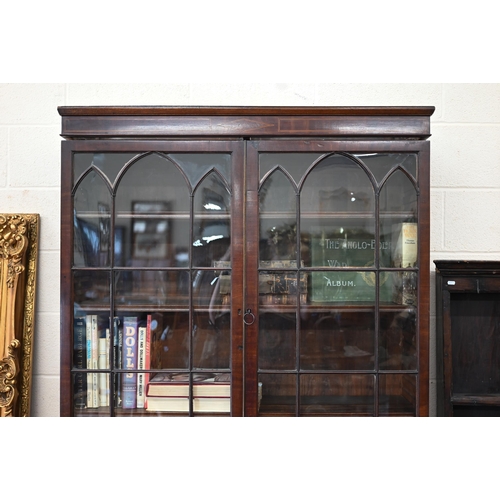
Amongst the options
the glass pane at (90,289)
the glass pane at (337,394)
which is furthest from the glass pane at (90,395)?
the glass pane at (337,394)

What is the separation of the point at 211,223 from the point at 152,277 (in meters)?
0.29

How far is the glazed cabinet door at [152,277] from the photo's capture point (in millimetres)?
1406

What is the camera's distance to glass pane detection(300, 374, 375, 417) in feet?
4.71

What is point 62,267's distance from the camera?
4.60ft

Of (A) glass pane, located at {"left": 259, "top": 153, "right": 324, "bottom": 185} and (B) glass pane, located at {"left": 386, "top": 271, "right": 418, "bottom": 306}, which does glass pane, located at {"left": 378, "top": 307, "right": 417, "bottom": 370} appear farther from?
(A) glass pane, located at {"left": 259, "top": 153, "right": 324, "bottom": 185}

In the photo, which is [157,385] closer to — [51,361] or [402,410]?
[51,361]

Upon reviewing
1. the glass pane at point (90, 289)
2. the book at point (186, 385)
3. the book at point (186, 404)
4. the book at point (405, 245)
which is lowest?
the book at point (186, 404)

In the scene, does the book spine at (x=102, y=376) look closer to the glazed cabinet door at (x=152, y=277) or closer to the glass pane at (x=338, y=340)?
the glazed cabinet door at (x=152, y=277)

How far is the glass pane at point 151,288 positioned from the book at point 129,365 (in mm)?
83

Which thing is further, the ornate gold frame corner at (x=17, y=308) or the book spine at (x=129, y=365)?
the ornate gold frame corner at (x=17, y=308)
